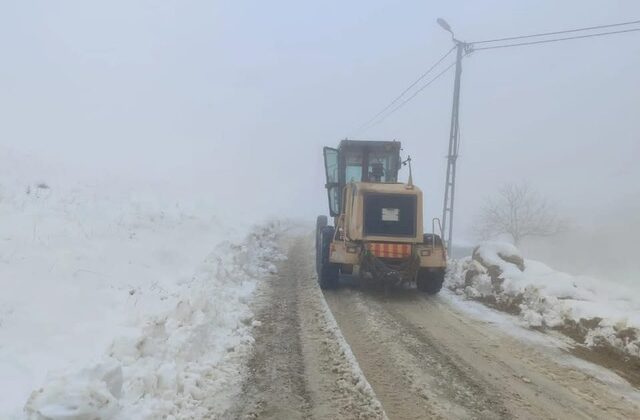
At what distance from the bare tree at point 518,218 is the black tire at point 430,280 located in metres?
26.4

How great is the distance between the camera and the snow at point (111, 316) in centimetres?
377

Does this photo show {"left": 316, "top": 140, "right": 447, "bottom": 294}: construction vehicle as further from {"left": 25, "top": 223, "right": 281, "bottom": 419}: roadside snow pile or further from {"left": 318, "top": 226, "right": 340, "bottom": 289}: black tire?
{"left": 25, "top": 223, "right": 281, "bottom": 419}: roadside snow pile

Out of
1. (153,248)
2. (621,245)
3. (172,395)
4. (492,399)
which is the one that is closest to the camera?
(172,395)

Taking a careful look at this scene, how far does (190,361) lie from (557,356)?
4486mm

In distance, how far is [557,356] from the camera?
6.32 m

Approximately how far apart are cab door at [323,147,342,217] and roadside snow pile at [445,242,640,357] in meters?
3.26

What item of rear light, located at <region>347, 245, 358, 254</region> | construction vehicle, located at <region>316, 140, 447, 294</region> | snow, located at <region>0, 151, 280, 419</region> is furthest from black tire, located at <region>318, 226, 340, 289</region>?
snow, located at <region>0, 151, 280, 419</region>

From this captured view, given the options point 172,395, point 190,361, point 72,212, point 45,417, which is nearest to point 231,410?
point 172,395

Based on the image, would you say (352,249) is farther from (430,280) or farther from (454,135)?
(454,135)

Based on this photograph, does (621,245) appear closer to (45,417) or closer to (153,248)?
(153,248)

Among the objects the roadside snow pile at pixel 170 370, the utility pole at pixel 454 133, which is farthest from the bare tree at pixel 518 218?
the roadside snow pile at pixel 170 370

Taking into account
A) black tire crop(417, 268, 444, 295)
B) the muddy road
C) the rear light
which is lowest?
the muddy road

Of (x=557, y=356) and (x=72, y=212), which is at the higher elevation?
(x=72, y=212)

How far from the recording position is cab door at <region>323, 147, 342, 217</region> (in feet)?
41.3
